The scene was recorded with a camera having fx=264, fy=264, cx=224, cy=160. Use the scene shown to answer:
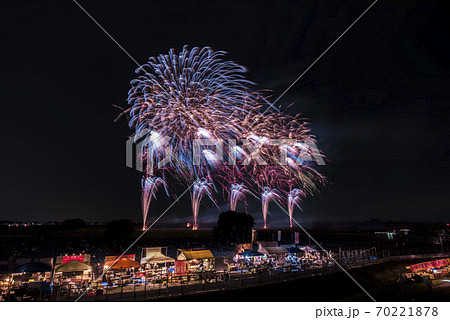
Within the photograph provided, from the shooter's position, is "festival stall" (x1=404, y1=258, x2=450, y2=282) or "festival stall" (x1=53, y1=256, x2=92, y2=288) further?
"festival stall" (x1=404, y1=258, x2=450, y2=282)

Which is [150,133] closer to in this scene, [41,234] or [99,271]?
[99,271]

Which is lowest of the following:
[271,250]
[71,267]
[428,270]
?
[428,270]

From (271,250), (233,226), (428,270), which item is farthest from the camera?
(233,226)

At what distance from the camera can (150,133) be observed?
20297 mm

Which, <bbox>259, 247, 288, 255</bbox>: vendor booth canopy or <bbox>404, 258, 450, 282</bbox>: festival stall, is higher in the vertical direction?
<bbox>259, 247, 288, 255</bbox>: vendor booth canopy

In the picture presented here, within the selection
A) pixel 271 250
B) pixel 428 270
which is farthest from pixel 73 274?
pixel 428 270

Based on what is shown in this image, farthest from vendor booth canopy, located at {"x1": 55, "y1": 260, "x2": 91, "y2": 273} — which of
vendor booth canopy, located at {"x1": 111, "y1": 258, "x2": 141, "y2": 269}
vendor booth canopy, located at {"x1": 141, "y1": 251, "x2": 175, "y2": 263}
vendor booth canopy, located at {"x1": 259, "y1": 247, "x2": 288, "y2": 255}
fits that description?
vendor booth canopy, located at {"x1": 259, "y1": 247, "x2": 288, "y2": 255}

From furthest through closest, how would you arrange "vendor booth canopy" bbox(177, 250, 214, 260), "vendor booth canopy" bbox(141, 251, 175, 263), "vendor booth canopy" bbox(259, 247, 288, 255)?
1. "vendor booth canopy" bbox(259, 247, 288, 255)
2. "vendor booth canopy" bbox(177, 250, 214, 260)
3. "vendor booth canopy" bbox(141, 251, 175, 263)

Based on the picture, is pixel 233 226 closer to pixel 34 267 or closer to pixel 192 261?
pixel 192 261

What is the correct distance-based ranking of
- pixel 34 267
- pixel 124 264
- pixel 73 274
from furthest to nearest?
pixel 124 264
pixel 73 274
pixel 34 267

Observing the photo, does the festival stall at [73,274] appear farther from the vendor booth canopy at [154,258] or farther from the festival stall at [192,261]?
the festival stall at [192,261]

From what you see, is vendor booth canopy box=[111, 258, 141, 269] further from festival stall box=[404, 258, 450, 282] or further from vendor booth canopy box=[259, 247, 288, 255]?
festival stall box=[404, 258, 450, 282]

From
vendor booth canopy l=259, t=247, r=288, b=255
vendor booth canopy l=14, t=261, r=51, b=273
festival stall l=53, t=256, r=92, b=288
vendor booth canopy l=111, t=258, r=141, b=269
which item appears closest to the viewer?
vendor booth canopy l=14, t=261, r=51, b=273

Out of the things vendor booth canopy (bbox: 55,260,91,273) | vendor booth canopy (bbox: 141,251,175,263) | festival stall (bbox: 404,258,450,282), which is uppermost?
Answer: vendor booth canopy (bbox: 55,260,91,273)
